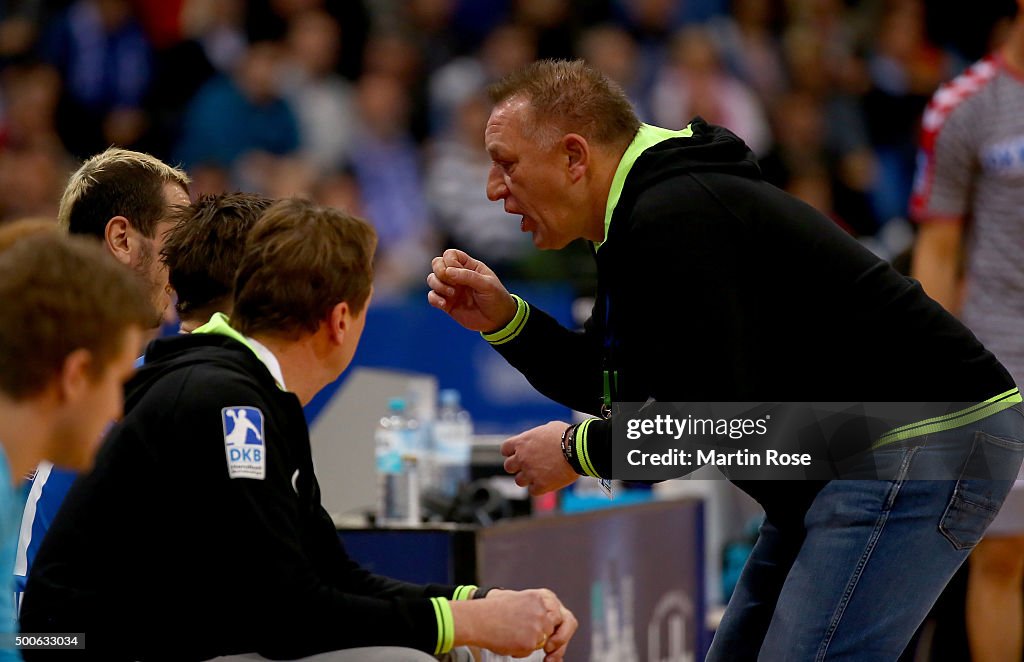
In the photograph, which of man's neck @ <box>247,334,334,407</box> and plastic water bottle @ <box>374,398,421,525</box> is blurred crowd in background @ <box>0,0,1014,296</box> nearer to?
plastic water bottle @ <box>374,398,421,525</box>

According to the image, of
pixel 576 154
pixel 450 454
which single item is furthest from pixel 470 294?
pixel 450 454

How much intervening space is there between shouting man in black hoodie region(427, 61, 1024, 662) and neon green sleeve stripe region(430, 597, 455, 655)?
0.39m

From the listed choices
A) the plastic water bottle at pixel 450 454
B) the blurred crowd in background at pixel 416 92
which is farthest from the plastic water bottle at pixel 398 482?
the blurred crowd in background at pixel 416 92

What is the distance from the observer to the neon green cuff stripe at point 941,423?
237 cm

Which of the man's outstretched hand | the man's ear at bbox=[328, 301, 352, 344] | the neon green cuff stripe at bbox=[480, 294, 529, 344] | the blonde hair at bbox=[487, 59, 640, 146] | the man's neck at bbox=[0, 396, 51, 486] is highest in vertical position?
the blonde hair at bbox=[487, 59, 640, 146]

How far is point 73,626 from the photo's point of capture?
210cm

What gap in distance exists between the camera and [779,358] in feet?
7.85

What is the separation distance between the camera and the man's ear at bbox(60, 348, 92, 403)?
180 centimetres

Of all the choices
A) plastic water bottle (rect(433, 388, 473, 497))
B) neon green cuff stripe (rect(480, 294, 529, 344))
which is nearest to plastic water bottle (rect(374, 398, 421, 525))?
plastic water bottle (rect(433, 388, 473, 497))

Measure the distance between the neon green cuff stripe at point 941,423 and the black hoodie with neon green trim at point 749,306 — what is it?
0.02m

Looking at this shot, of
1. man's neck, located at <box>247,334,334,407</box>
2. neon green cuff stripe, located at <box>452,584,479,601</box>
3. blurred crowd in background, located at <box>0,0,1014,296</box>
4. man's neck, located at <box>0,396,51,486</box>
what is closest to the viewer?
man's neck, located at <box>0,396,51,486</box>

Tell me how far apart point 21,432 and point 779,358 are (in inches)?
52.7

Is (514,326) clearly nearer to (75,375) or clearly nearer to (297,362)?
(297,362)

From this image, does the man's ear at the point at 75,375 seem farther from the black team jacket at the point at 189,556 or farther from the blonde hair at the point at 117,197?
the blonde hair at the point at 117,197
